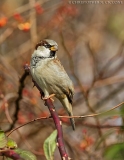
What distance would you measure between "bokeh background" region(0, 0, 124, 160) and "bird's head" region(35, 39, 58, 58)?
16.8 inches

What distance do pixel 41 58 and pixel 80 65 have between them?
3212 millimetres

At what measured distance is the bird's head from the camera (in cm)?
278

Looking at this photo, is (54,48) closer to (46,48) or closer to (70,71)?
(46,48)

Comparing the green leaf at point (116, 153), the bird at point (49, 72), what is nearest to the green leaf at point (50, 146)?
the green leaf at point (116, 153)

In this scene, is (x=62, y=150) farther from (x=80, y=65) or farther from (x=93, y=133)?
(x=80, y=65)

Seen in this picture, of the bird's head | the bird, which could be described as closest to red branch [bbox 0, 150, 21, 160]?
the bird

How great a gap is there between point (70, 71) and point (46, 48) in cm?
219

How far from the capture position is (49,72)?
286 centimetres

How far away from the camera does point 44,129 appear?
4469 millimetres

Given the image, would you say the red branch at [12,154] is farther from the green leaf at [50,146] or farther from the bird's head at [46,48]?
the bird's head at [46,48]

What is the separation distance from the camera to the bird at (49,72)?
278 centimetres

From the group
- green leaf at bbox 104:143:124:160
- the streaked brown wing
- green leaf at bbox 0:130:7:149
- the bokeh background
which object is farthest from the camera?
the bokeh background

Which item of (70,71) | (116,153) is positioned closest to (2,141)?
(116,153)

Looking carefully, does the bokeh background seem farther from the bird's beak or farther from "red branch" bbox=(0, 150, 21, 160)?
"red branch" bbox=(0, 150, 21, 160)
